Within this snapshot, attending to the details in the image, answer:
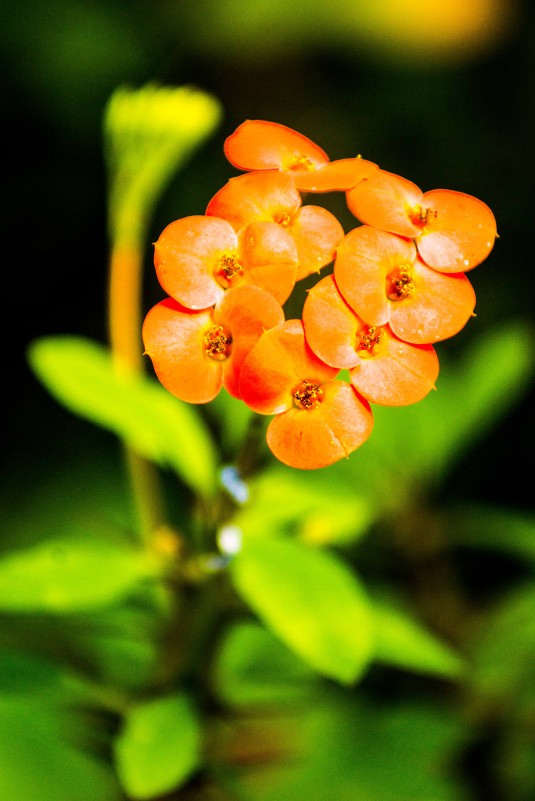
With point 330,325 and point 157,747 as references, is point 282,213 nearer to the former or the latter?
point 330,325

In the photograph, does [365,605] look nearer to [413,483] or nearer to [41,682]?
[41,682]

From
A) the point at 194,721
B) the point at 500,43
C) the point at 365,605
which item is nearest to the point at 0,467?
the point at 194,721

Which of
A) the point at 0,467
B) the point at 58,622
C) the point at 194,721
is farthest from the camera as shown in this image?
the point at 0,467

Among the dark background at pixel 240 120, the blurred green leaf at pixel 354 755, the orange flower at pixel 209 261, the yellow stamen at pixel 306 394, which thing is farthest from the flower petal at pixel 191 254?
the dark background at pixel 240 120

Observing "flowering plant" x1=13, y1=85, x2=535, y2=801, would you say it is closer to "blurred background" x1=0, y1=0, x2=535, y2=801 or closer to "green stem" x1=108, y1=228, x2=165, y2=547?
"green stem" x1=108, y1=228, x2=165, y2=547

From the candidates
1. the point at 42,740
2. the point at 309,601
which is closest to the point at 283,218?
the point at 309,601

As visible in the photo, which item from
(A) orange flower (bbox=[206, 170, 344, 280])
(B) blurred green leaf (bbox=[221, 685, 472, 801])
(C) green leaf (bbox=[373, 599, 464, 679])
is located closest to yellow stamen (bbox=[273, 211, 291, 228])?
(A) orange flower (bbox=[206, 170, 344, 280])
